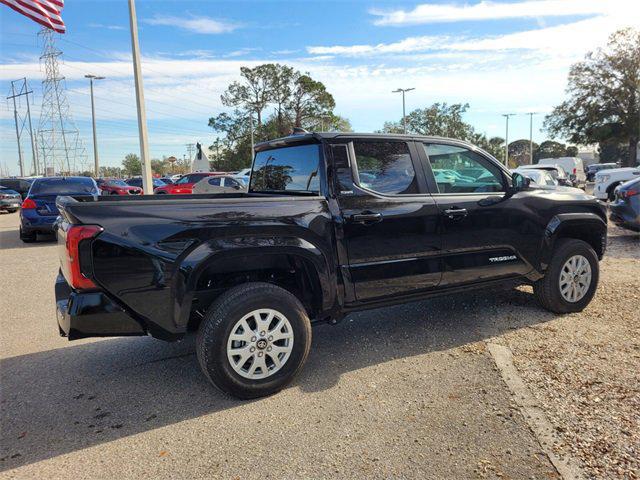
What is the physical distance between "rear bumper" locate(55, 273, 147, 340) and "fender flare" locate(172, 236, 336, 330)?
0.33 meters

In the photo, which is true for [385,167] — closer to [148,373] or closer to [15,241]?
[148,373]

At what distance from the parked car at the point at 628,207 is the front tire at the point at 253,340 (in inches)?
337

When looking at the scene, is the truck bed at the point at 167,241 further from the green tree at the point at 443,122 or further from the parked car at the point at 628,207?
the green tree at the point at 443,122

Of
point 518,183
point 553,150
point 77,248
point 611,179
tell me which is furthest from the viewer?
point 553,150

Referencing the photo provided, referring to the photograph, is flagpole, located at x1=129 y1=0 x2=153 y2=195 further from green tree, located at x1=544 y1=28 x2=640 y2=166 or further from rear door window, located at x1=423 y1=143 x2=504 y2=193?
green tree, located at x1=544 y1=28 x2=640 y2=166

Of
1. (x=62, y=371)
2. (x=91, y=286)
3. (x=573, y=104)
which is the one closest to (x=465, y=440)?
(x=91, y=286)

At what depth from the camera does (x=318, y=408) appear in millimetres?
3334

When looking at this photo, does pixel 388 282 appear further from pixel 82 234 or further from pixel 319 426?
pixel 82 234

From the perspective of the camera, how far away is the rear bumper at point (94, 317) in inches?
121

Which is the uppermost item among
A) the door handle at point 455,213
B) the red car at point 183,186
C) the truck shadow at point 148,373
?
the red car at point 183,186

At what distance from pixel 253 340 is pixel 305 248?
0.76 meters

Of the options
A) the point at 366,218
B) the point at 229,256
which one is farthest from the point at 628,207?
the point at 229,256

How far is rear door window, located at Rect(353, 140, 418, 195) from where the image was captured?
13.1ft

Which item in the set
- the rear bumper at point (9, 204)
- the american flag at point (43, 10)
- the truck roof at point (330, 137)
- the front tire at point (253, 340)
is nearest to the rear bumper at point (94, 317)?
the front tire at point (253, 340)
